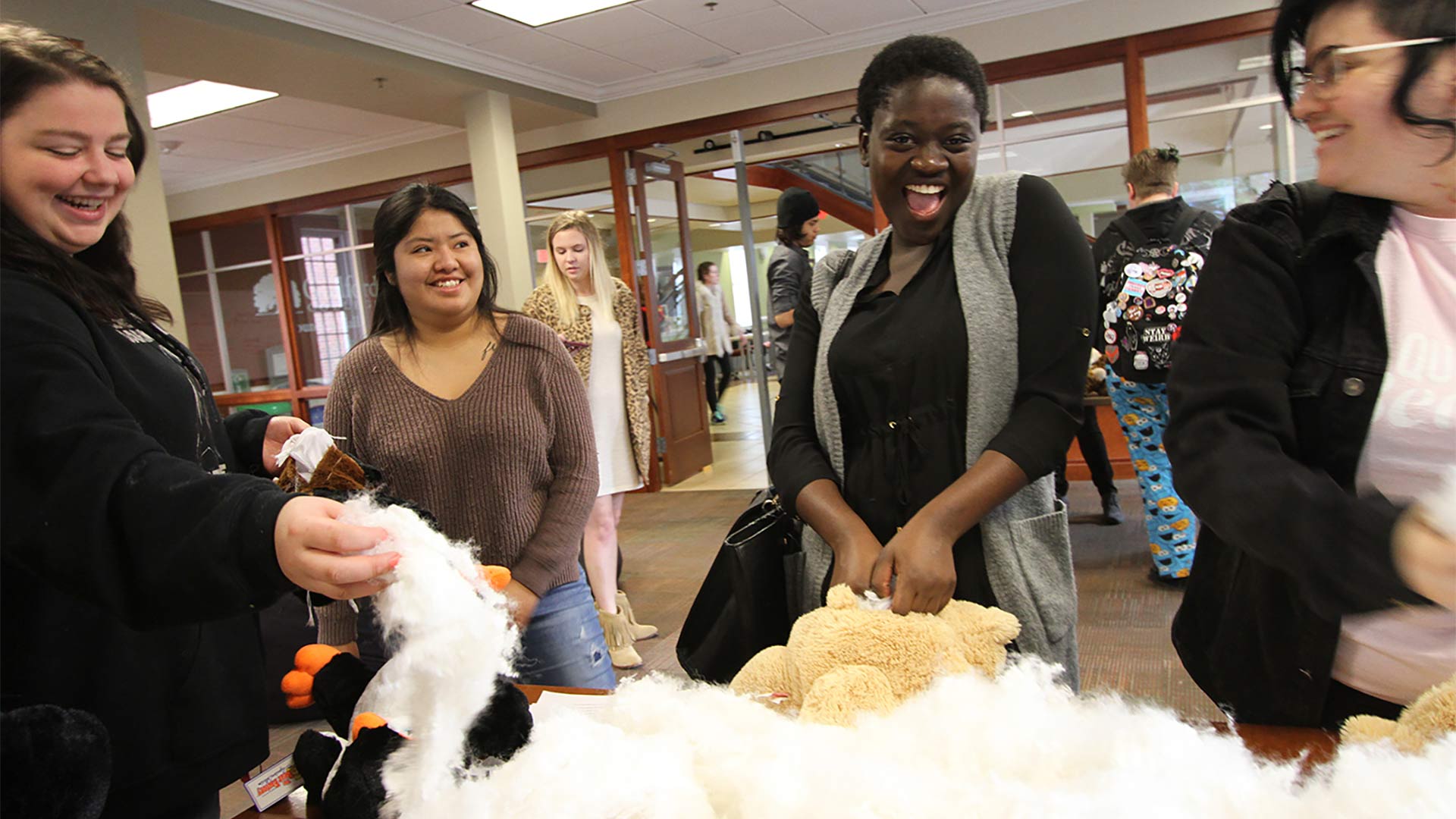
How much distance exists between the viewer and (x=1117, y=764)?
75cm

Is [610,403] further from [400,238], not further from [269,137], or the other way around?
[269,137]

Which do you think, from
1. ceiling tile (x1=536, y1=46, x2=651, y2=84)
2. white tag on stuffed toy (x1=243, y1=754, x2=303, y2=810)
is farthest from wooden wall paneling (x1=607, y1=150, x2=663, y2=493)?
white tag on stuffed toy (x1=243, y1=754, x2=303, y2=810)

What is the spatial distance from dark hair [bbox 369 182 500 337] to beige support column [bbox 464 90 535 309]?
4.41m

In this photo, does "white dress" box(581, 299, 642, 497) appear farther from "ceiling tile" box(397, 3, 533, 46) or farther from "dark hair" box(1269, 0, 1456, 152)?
"dark hair" box(1269, 0, 1456, 152)

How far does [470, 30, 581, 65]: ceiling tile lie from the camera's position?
547 cm

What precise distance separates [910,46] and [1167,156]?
2709 mm

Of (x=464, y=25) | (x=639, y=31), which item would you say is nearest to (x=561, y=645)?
(x=464, y=25)

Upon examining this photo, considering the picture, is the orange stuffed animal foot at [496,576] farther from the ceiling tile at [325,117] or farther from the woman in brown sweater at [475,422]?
the ceiling tile at [325,117]

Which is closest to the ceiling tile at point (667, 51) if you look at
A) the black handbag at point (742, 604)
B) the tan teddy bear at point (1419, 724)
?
the black handbag at point (742, 604)

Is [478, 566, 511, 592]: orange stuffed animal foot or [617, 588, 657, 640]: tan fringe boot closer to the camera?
[478, 566, 511, 592]: orange stuffed animal foot

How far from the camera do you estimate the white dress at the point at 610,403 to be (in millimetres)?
3666

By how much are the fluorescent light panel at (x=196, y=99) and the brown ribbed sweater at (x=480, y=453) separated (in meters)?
4.97

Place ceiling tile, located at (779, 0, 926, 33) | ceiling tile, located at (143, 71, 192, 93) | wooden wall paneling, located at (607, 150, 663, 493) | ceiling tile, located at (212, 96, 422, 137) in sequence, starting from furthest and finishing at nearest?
wooden wall paneling, located at (607, 150, 663, 493), ceiling tile, located at (212, 96, 422, 137), ceiling tile, located at (143, 71, 192, 93), ceiling tile, located at (779, 0, 926, 33)

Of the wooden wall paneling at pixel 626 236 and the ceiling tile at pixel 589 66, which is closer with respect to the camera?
the ceiling tile at pixel 589 66
